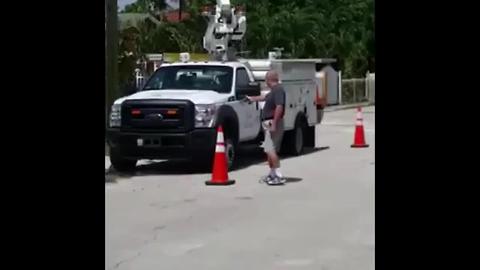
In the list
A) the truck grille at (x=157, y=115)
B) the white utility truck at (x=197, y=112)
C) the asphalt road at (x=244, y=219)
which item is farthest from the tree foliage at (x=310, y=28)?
the asphalt road at (x=244, y=219)

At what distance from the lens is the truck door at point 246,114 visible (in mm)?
15227

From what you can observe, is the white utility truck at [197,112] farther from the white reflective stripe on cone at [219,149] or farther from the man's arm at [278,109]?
the man's arm at [278,109]

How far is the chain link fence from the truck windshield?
2660cm

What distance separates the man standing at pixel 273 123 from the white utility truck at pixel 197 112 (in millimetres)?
1621

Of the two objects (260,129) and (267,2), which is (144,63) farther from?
(267,2)

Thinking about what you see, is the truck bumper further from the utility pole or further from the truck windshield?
the truck windshield

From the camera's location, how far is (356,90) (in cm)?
4372

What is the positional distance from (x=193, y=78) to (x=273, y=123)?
3276mm

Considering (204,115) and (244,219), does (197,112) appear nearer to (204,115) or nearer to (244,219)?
(204,115)

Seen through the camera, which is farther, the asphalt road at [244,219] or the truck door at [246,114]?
the truck door at [246,114]

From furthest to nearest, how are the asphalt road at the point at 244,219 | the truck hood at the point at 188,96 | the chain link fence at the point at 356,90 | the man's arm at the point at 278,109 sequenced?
the chain link fence at the point at 356,90
the truck hood at the point at 188,96
the man's arm at the point at 278,109
the asphalt road at the point at 244,219
